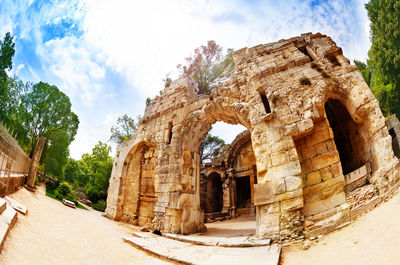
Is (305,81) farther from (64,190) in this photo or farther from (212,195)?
(64,190)

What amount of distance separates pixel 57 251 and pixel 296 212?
15.6ft

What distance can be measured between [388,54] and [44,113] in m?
24.5

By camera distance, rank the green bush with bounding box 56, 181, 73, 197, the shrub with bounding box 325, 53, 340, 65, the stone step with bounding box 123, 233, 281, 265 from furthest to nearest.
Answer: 1. the green bush with bounding box 56, 181, 73, 197
2. the shrub with bounding box 325, 53, 340, 65
3. the stone step with bounding box 123, 233, 281, 265

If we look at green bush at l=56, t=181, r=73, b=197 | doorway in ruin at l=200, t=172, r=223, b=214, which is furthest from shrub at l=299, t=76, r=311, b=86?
green bush at l=56, t=181, r=73, b=197

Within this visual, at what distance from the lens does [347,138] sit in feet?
21.0

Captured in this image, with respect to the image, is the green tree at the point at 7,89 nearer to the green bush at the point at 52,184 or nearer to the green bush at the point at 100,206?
the green bush at the point at 52,184

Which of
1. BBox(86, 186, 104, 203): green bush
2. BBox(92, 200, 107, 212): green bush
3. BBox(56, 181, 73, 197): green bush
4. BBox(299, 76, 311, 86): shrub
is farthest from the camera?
BBox(86, 186, 104, 203): green bush

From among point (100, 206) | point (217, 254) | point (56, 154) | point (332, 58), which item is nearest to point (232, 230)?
Answer: point (217, 254)

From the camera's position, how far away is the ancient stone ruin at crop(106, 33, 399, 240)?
443cm

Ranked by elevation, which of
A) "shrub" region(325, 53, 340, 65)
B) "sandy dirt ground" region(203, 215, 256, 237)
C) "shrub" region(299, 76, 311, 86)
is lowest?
"sandy dirt ground" region(203, 215, 256, 237)

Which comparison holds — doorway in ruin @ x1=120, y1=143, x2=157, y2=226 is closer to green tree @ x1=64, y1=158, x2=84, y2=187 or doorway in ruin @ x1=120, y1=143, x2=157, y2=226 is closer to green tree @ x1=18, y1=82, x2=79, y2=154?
green tree @ x1=18, y1=82, x2=79, y2=154

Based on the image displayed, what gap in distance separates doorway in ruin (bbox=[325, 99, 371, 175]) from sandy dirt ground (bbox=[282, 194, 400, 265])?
6.94 feet

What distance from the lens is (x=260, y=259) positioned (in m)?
3.31

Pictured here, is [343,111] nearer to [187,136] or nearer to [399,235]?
[399,235]
